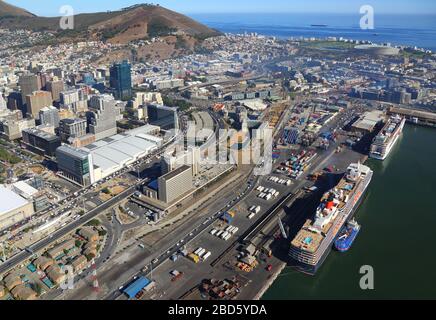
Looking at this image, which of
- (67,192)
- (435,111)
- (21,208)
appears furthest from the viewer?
(435,111)

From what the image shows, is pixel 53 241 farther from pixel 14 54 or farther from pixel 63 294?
pixel 14 54

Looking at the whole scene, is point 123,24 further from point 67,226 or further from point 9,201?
point 67,226

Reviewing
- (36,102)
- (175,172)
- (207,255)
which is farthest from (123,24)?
(207,255)

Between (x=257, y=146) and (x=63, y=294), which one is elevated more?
(x=257, y=146)

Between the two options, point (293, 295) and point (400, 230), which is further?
point (400, 230)

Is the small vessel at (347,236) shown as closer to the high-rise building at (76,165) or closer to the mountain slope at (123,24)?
the high-rise building at (76,165)

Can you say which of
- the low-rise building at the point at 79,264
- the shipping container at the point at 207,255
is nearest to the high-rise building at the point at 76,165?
the low-rise building at the point at 79,264

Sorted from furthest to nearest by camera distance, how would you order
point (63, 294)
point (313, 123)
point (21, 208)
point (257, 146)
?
point (313, 123)
point (257, 146)
point (21, 208)
point (63, 294)

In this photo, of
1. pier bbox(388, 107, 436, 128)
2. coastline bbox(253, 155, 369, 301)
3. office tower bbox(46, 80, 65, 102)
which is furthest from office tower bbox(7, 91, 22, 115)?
pier bbox(388, 107, 436, 128)

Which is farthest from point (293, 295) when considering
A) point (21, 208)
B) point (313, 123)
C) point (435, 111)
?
point (435, 111)
